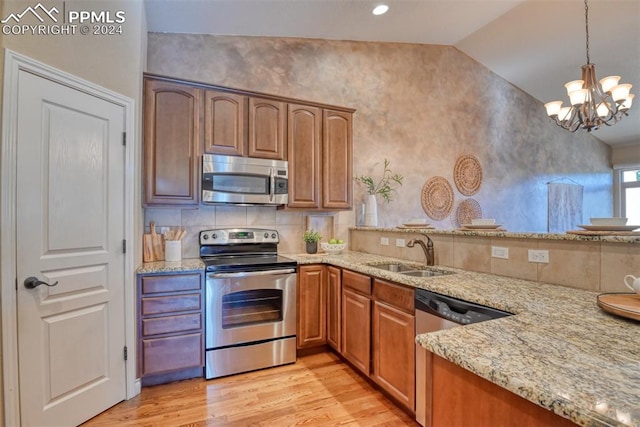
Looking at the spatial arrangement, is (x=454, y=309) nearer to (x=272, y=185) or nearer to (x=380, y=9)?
(x=272, y=185)

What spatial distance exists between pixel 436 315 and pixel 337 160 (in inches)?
80.2

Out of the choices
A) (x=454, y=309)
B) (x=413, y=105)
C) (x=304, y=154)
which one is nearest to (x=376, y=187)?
(x=304, y=154)

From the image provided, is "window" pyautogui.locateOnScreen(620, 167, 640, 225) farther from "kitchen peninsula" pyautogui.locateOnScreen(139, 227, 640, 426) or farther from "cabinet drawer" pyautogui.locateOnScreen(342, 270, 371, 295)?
"cabinet drawer" pyautogui.locateOnScreen(342, 270, 371, 295)

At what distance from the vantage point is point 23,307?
5.54 feet

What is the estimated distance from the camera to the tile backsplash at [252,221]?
115 inches

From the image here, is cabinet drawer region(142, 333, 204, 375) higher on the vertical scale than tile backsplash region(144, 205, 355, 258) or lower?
lower

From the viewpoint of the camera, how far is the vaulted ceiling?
2928 mm

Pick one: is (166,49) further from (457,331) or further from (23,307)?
(457,331)

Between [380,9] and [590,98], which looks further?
[590,98]

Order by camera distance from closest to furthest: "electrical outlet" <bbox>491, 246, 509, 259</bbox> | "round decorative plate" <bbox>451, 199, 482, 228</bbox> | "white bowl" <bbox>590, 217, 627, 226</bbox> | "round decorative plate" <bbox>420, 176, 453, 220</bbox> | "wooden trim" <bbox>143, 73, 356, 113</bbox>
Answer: "white bowl" <bbox>590, 217, 627, 226</bbox> → "electrical outlet" <bbox>491, 246, 509, 259</bbox> → "wooden trim" <bbox>143, 73, 356, 113</bbox> → "round decorative plate" <bbox>420, 176, 453, 220</bbox> → "round decorative plate" <bbox>451, 199, 482, 228</bbox>

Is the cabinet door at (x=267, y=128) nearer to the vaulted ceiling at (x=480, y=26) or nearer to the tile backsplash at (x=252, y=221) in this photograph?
the tile backsplash at (x=252, y=221)

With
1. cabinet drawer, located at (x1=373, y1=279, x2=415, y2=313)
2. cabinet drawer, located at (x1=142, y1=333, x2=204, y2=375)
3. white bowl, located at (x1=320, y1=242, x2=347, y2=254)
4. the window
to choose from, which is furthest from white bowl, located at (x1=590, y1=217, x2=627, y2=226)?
the window

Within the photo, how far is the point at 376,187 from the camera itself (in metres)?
3.97
